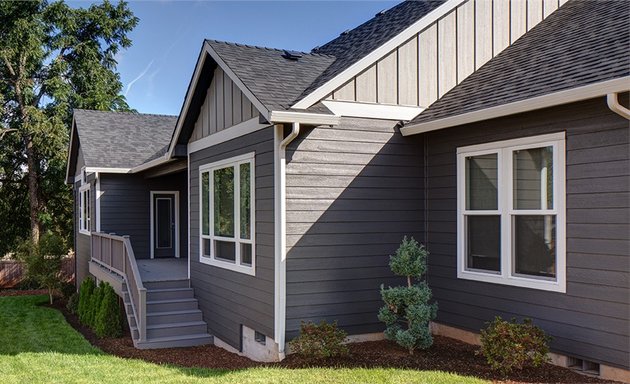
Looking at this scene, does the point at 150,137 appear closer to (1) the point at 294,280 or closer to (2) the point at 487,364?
(1) the point at 294,280

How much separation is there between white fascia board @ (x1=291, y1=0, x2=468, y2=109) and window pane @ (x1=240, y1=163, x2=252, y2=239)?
5.24ft

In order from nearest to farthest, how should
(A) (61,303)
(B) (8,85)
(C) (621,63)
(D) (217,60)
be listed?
(C) (621,63) → (D) (217,60) → (A) (61,303) → (B) (8,85)

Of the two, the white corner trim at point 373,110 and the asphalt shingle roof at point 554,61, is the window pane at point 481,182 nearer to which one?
the asphalt shingle roof at point 554,61

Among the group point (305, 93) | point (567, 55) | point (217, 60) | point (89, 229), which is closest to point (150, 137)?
point (89, 229)

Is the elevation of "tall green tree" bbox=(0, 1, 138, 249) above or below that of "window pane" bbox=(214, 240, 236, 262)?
above

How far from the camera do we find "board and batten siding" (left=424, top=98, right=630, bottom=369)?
5168 mm

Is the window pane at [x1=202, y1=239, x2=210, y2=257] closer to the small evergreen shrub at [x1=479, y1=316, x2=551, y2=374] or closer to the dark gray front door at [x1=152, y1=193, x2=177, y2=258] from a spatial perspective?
the small evergreen shrub at [x1=479, y1=316, x2=551, y2=374]

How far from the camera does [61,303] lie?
1605 centimetres

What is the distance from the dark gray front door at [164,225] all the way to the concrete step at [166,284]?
5453mm

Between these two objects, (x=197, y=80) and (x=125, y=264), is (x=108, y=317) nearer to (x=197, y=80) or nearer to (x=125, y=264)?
(x=125, y=264)

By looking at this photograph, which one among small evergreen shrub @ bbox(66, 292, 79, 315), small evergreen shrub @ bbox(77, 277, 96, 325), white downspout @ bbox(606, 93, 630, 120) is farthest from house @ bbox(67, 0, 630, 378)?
small evergreen shrub @ bbox(66, 292, 79, 315)

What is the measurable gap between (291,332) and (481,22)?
214 inches

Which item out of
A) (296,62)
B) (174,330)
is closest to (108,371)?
(174,330)

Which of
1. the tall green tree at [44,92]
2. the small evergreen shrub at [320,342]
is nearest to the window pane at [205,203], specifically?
the small evergreen shrub at [320,342]
